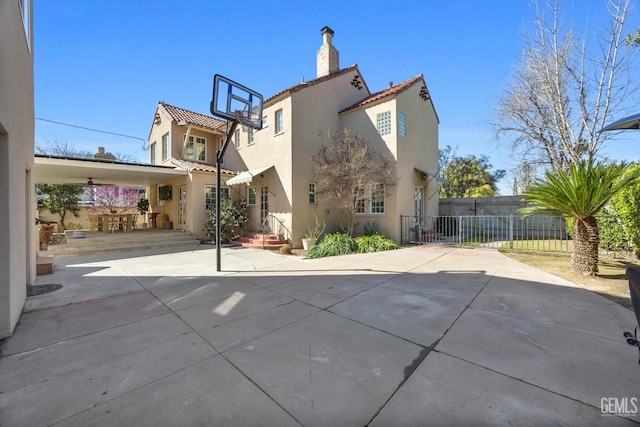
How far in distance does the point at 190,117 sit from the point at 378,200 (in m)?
15.0

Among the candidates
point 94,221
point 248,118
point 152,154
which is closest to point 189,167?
point 94,221

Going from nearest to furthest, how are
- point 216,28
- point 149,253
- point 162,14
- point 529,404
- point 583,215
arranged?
1. point 529,404
2. point 583,215
3. point 162,14
4. point 216,28
5. point 149,253

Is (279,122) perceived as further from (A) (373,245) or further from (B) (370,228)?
(A) (373,245)

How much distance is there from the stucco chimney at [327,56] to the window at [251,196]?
8.63 meters

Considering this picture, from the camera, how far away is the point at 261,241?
13391 millimetres

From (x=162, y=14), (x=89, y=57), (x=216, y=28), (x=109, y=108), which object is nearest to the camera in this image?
(x=162, y=14)

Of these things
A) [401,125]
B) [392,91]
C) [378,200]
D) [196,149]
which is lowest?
[378,200]

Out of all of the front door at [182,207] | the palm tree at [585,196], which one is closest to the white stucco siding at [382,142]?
the palm tree at [585,196]

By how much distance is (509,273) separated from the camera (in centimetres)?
748

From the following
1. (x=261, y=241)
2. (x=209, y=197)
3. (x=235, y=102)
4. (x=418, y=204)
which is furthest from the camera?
(x=418, y=204)

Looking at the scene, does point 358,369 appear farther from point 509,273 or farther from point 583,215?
point 583,215

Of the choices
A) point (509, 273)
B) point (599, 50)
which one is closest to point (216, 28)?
point (509, 273)

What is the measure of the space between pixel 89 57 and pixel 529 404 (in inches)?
810

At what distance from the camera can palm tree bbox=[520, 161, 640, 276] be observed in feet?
21.7
